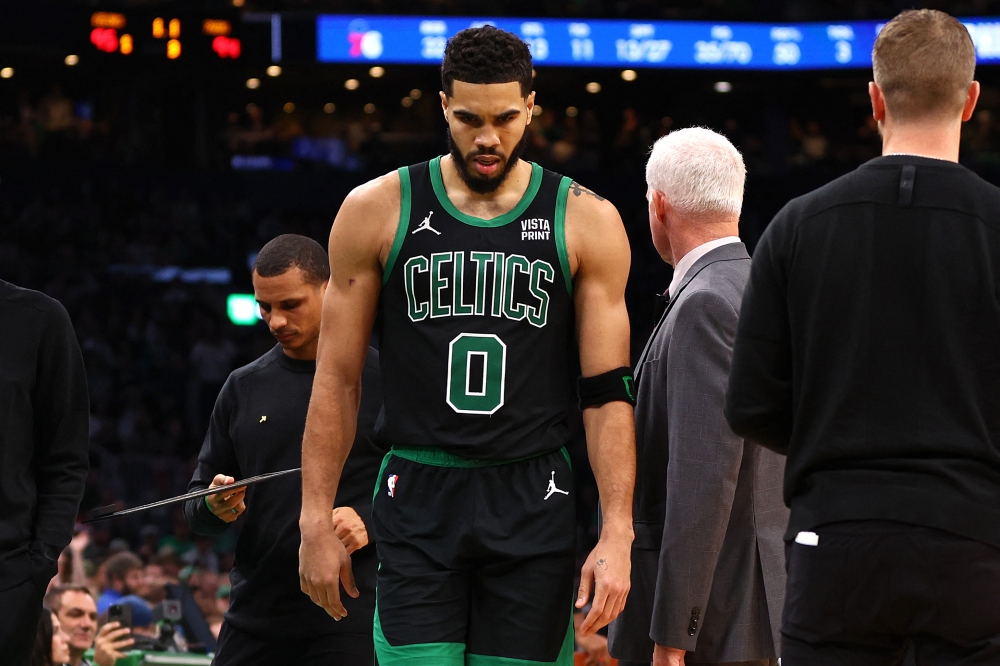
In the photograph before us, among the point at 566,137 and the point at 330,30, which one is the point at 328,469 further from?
the point at 566,137

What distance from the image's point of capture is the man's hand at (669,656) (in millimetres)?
3523

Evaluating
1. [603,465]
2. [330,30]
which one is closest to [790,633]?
[603,465]

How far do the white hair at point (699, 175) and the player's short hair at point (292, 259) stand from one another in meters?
1.35

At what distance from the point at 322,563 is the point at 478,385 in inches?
24.3

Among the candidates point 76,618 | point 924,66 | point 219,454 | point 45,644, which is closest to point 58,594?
point 76,618

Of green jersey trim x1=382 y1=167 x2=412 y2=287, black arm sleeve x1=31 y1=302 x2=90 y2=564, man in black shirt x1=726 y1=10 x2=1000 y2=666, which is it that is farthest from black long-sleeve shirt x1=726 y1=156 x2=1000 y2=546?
black arm sleeve x1=31 y1=302 x2=90 y2=564

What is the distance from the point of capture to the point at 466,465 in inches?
134

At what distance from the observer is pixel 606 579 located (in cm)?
328

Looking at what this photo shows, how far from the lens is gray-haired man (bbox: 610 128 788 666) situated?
139 inches

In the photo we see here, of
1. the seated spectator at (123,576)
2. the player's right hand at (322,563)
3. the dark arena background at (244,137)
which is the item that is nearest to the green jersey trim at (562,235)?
the player's right hand at (322,563)

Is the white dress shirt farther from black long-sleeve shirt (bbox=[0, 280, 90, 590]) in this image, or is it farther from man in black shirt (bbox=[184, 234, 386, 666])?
black long-sleeve shirt (bbox=[0, 280, 90, 590])

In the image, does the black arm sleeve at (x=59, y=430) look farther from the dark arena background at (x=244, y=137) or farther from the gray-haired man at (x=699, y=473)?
the dark arena background at (x=244, y=137)

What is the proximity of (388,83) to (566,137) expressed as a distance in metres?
5.14

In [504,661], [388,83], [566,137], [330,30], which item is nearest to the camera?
[504,661]
